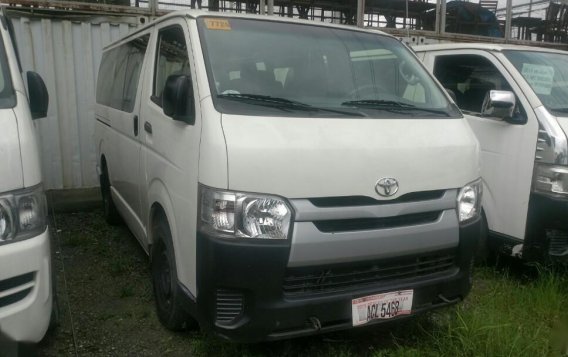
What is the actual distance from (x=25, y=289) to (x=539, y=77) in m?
3.95

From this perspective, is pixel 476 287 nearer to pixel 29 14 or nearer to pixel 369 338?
pixel 369 338

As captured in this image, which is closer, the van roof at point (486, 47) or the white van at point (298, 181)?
the white van at point (298, 181)

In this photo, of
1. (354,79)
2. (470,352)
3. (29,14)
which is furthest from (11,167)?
(29,14)

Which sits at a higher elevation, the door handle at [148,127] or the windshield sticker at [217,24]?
the windshield sticker at [217,24]

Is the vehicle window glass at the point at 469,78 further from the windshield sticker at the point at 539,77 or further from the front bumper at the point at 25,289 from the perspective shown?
the front bumper at the point at 25,289

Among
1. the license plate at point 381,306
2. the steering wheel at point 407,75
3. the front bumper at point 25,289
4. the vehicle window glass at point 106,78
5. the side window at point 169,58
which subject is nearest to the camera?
the front bumper at point 25,289

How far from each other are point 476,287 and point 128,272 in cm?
279

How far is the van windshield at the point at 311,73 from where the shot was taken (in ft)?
8.68

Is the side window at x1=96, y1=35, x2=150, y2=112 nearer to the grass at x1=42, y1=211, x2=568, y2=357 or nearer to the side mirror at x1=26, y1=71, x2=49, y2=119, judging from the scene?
the side mirror at x1=26, y1=71, x2=49, y2=119

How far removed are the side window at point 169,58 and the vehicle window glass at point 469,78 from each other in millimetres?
2594

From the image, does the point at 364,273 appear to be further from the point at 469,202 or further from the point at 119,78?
the point at 119,78

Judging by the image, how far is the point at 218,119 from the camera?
2.38m

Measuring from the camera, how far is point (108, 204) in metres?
5.24

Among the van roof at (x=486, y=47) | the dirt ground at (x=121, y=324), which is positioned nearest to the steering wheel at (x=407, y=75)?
the van roof at (x=486, y=47)
